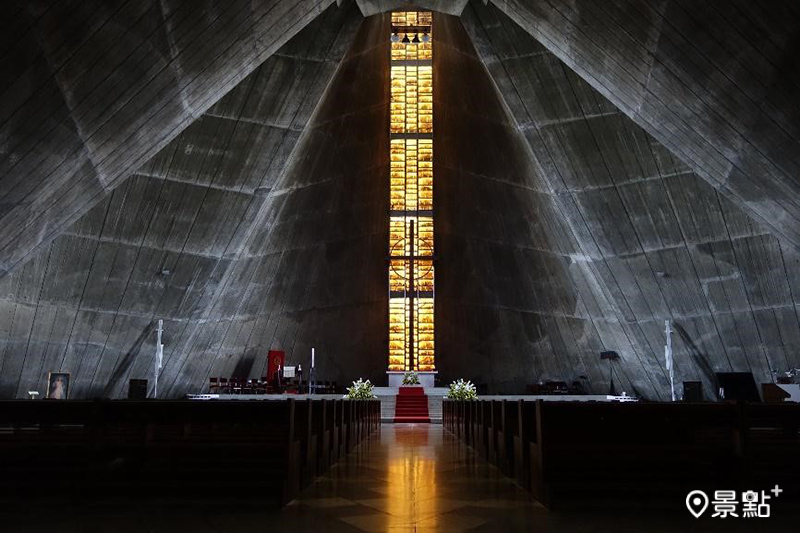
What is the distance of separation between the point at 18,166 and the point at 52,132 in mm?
611

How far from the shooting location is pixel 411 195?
64.6 ft

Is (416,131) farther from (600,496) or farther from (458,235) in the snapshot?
(600,496)

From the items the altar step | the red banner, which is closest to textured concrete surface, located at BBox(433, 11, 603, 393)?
the altar step

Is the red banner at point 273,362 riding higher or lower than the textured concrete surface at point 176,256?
lower

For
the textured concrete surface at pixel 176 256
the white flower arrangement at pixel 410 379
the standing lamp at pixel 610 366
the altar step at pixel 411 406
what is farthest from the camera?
the standing lamp at pixel 610 366

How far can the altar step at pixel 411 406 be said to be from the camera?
16.4m

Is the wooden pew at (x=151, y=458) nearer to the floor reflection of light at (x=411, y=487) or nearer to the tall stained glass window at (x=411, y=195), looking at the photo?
the floor reflection of light at (x=411, y=487)

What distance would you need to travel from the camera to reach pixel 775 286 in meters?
14.3

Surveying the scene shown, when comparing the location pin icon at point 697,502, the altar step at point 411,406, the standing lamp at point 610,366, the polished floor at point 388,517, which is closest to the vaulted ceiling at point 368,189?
the standing lamp at point 610,366

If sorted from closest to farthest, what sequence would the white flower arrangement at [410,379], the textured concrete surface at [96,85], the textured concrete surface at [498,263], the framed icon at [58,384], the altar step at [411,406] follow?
the textured concrete surface at [96,85], the framed icon at [58,384], the altar step at [411,406], the white flower arrangement at [410,379], the textured concrete surface at [498,263]

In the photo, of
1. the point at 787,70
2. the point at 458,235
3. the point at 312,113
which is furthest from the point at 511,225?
the point at 787,70

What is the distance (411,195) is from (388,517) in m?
16.6

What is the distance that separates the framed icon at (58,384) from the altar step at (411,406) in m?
7.45

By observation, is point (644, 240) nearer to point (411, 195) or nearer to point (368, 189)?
point (411, 195)
